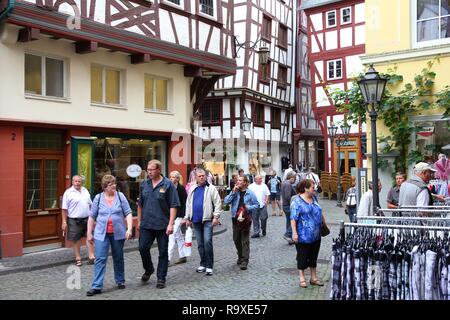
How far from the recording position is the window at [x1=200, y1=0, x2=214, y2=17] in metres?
15.5

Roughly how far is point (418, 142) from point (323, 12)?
834 inches

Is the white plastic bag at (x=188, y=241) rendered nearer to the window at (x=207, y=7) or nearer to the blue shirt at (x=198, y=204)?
the blue shirt at (x=198, y=204)

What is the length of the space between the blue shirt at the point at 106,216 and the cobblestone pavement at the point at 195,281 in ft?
2.78

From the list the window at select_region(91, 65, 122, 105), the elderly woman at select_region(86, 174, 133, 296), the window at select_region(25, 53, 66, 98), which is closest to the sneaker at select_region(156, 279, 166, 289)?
the elderly woman at select_region(86, 174, 133, 296)

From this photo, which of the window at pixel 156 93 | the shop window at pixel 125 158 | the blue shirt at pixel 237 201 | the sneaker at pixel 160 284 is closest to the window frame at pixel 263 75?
the window at pixel 156 93

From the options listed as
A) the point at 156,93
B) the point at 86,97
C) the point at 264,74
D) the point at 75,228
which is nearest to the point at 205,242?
the point at 75,228

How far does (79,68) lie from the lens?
1215 cm

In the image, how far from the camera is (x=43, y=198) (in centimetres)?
1161

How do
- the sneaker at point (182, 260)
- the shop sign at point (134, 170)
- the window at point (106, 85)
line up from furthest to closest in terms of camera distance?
the shop sign at point (134, 170), the window at point (106, 85), the sneaker at point (182, 260)

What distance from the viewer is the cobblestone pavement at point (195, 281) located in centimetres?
739

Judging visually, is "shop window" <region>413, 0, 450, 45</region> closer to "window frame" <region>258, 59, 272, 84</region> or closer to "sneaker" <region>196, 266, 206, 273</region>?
"sneaker" <region>196, 266, 206, 273</region>

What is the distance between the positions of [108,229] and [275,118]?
85.4 feet
